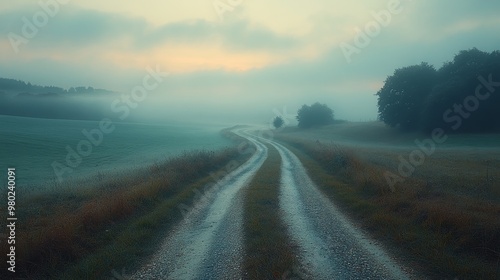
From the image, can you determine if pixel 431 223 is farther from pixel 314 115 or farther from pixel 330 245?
pixel 314 115

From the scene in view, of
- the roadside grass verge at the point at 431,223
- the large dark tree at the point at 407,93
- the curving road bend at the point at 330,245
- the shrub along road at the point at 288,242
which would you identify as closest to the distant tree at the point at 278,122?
the large dark tree at the point at 407,93

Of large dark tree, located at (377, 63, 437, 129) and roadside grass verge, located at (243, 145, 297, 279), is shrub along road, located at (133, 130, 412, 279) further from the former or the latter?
large dark tree, located at (377, 63, 437, 129)

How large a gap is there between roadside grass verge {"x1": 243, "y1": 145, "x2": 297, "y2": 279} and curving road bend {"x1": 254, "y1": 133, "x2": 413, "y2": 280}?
45 cm

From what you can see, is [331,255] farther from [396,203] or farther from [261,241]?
[396,203]

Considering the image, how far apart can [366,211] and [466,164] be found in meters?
18.0

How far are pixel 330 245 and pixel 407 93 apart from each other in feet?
243

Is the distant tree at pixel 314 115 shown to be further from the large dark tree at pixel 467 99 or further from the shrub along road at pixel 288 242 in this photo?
the shrub along road at pixel 288 242

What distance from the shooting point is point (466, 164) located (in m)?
27.6

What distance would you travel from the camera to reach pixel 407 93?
248 ft

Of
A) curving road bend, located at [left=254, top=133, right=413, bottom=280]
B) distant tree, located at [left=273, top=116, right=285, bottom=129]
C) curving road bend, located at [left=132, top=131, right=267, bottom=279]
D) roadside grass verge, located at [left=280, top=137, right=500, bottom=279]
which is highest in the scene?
distant tree, located at [left=273, top=116, right=285, bottom=129]

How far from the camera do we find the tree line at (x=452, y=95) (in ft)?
205

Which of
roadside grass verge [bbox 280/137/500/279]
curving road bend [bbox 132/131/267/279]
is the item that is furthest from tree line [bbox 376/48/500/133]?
curving road bend [bbox 132/131/267/279]

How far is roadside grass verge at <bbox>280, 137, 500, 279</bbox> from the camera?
9375 mm

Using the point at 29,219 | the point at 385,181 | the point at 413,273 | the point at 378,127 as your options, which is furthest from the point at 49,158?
the point at 378,127
